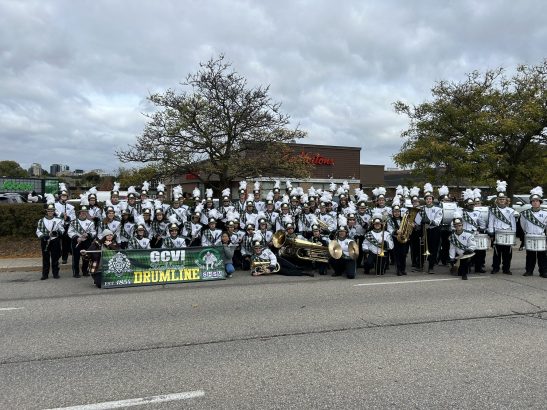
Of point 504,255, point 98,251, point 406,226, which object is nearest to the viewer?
point 98,251

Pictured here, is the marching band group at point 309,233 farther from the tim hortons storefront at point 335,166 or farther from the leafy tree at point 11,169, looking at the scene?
the leafy tree at point 11,169

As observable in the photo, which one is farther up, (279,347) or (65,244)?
(65,244)

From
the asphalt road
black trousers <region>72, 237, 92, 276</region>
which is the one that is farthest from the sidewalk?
the asphalt road

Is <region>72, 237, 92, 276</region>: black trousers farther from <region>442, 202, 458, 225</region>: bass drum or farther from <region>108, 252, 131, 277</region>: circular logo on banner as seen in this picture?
<region>442, 202, 458, 225</region>: bass drum

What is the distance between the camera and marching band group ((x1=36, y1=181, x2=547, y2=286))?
10.7 meters

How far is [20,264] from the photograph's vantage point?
1258cm

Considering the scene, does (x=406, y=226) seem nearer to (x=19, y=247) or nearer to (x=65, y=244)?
(x=65, y=244)

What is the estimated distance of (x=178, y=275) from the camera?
9.91 m

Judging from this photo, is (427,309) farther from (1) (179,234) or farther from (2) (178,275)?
(1) (179,234)

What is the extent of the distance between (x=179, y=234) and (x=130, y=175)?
23.4ft

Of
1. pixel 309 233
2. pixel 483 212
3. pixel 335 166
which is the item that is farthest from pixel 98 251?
pixel 335 166

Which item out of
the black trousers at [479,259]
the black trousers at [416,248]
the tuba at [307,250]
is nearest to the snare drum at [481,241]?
the black trousers at [479,259]

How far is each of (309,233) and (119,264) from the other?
526cm

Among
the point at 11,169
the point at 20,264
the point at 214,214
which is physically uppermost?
the point at 11,169
